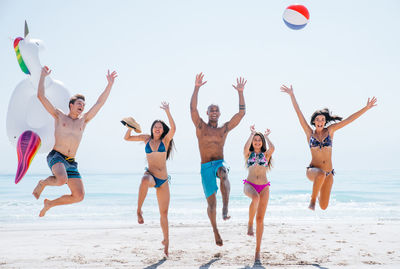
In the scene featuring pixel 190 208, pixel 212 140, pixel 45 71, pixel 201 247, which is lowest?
pixel 190 208

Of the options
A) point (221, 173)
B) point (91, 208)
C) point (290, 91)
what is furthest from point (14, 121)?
point (91, 208)

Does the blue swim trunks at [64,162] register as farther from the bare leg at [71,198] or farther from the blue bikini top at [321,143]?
the blue bikini top at [321,143]

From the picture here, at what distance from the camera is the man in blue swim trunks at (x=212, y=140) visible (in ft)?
23.3

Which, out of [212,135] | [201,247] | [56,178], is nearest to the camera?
[56,178]

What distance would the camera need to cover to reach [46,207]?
608cm

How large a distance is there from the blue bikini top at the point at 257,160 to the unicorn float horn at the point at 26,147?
390 cm

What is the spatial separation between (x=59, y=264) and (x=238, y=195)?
1730 centimetres

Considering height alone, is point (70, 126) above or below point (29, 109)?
below

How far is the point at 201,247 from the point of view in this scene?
28.0 feet

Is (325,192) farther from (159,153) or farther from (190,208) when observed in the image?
(190,208)

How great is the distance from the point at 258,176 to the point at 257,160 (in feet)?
0.98

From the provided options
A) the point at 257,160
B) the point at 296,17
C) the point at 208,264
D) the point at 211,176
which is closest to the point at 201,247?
the point at 208,264

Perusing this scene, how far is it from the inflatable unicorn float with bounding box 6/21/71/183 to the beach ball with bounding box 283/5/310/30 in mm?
4778

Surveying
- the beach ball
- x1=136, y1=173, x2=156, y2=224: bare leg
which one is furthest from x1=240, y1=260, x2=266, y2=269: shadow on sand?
the beach ball
